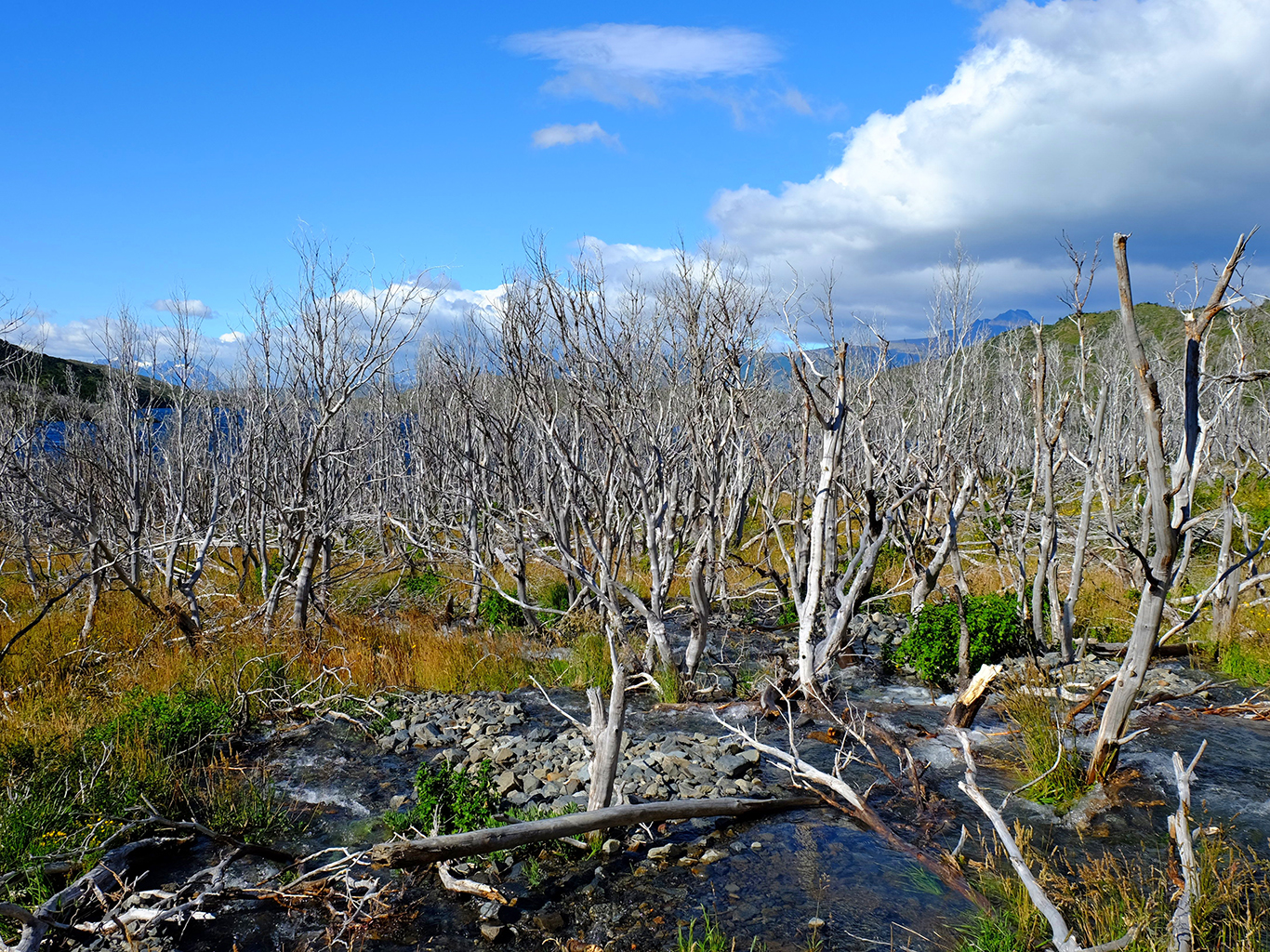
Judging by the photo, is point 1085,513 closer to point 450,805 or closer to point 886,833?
point 886,833

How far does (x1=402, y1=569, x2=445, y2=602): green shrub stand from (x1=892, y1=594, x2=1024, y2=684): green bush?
7.59m

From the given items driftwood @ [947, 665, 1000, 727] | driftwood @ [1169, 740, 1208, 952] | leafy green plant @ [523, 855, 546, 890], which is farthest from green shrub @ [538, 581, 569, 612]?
driftwood @ [1169, 740, 1208, 952]

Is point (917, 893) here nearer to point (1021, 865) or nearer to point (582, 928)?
point (1021, 865)

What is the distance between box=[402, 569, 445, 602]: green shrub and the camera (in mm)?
13147

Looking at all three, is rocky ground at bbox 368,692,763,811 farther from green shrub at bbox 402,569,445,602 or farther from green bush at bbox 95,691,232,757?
green shrub at bbox 402,569,445,602

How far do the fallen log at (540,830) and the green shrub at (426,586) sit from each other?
806 cm

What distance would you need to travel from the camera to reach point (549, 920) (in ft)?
16.2

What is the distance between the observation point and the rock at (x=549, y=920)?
4.88m

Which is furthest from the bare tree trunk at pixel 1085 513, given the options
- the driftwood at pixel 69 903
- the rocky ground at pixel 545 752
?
the driftwood at pixel 69 903

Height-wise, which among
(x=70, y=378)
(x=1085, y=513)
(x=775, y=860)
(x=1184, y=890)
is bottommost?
(x=775, y=860)

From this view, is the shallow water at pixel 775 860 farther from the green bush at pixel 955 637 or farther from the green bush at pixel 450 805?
the green bush at pixel 955 637

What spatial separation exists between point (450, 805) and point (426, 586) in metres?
7.85

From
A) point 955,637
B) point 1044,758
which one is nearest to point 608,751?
point 1044,758

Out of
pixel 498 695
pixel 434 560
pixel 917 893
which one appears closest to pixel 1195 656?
pixel 917 893
